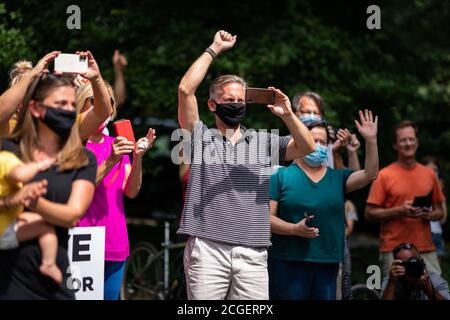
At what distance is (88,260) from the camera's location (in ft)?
17.5

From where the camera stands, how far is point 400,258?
23.6 ft

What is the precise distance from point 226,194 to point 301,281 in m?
1.18

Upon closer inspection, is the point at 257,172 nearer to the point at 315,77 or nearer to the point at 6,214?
the point at 6,214

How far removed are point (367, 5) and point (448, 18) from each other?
5.34 meters

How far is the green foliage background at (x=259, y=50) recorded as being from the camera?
10.2m

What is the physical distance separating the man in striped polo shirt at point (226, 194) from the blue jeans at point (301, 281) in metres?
0.80

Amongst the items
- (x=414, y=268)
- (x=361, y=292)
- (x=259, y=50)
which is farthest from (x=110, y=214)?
(x=259, y=50)

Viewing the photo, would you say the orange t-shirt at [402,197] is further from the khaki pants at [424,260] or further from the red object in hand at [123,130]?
the red object in hand at [123,130]

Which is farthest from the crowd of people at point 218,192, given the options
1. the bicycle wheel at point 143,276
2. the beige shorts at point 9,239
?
the bicycle wheel at point 143,276

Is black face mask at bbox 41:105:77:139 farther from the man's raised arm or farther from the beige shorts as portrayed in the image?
the man's raised arm

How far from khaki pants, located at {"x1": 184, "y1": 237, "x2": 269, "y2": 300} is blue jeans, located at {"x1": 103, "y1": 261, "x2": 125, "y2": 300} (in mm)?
514

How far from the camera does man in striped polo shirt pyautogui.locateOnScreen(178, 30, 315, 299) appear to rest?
215 inches

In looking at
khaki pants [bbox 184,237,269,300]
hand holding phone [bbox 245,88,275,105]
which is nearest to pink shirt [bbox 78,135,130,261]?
khaki pants [bbox 184,237,269,300]
